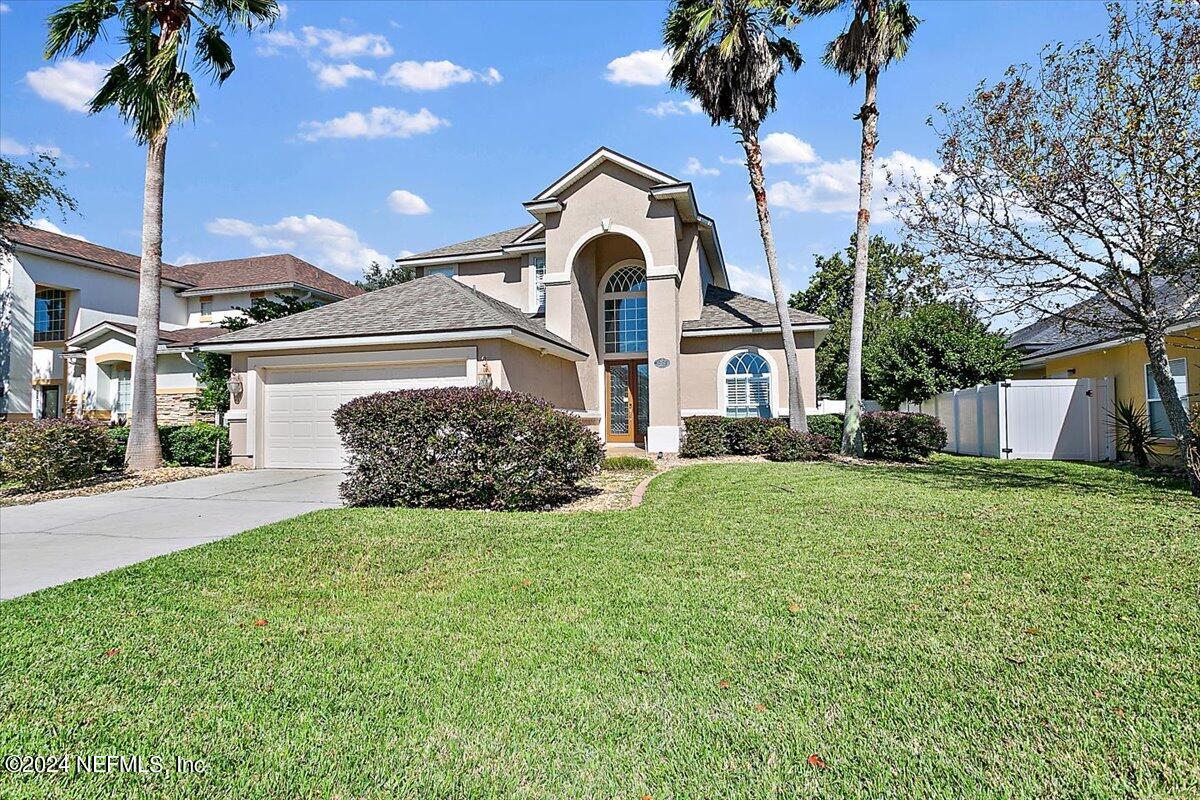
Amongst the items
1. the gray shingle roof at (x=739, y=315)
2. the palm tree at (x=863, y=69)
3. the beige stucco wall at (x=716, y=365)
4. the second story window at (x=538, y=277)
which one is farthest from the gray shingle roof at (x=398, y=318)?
the palm tree at (x=863, y=69)

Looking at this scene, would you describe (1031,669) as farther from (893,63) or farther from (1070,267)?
(893,63)

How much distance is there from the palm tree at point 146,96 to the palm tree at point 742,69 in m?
12.6

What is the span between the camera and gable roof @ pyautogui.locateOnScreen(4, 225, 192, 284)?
24.1m

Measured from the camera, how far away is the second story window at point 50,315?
84.7 ft

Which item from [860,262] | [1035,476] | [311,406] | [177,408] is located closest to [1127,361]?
[1035,476]

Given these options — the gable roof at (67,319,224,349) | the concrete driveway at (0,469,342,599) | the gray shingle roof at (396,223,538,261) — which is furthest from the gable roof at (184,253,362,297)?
the concrete driveway at (0,469,342,599)

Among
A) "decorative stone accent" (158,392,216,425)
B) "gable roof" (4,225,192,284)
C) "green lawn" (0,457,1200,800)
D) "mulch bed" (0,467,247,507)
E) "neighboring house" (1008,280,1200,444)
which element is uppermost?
"gable roof" (4,225,192,284)

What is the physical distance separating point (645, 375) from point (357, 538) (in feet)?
45.7

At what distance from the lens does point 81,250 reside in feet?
86.1

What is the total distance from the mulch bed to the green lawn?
22.1ft

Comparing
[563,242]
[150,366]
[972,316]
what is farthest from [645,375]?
[150,366]

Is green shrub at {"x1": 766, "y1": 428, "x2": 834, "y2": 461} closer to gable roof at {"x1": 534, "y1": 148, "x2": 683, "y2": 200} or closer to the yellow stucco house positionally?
the yellow stucco house

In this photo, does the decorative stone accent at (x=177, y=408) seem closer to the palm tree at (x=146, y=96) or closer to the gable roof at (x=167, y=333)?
the gable roof at (x=167, y=333)

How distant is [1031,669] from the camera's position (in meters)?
3.62
